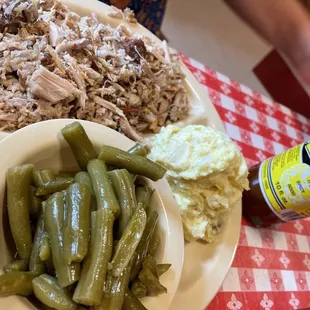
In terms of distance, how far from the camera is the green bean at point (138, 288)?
115 centimetres

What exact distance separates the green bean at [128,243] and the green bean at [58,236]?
10 cm

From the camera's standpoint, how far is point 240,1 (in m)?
2.13

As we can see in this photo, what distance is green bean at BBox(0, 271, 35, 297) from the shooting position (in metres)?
0.99

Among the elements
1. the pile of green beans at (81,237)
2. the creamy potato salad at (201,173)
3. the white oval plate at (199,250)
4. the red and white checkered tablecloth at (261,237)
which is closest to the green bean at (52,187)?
the pile of green beans at (81,237)

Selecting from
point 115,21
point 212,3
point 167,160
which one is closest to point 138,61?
point 115,21

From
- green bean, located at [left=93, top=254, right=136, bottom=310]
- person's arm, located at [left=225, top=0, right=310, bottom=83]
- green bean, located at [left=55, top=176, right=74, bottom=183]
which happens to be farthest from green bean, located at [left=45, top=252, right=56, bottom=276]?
person's arm, located at [left=225, top=0, right=310, bottom=83]

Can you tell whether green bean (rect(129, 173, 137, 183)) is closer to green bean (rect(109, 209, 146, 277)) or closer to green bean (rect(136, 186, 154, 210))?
green bean (rect(136, 186, 154, 210))

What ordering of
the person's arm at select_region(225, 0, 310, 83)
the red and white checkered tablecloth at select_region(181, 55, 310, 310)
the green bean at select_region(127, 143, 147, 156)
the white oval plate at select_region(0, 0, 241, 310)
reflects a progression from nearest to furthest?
1. the green bean at select_region(127, 143, 147, 156)
2. the white oval plate at select_region(0, 0, 241, 310)
3. the red and white checkered tablecloth at select_region(181, 55, 310, 310)
4. the person's arm at select_region(225, 0, 310, 83)

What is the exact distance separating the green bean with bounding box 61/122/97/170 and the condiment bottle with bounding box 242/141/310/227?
30.8 inches

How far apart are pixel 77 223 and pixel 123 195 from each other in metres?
0.17

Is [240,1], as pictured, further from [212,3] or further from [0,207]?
[212,3]

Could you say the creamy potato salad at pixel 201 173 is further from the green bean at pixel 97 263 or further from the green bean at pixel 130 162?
the green bean at pixel 97 263

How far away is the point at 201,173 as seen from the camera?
4.95 feet

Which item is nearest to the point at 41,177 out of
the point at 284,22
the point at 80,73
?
the point at 80,73
